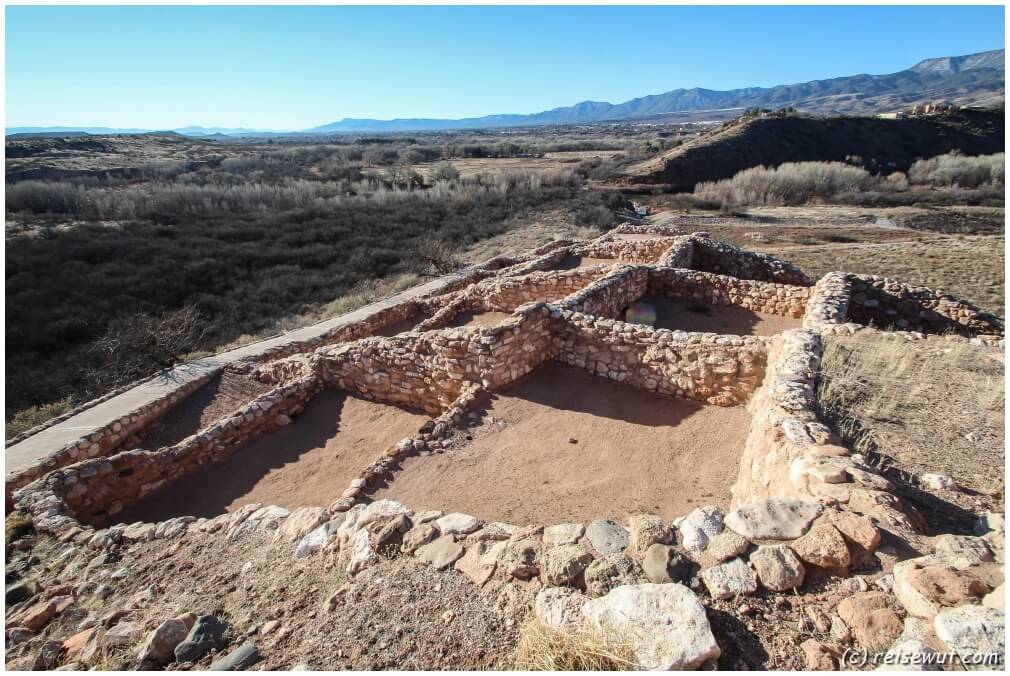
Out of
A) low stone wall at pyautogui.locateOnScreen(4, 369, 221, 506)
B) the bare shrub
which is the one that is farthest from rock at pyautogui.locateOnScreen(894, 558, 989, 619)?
the bare shrub

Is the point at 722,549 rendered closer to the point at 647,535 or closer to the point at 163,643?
the point at 647,535

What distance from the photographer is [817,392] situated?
492cm

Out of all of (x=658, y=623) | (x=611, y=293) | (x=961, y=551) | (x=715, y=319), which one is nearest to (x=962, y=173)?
(x=715, y=319)

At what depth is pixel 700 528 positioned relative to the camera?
3074 millimetres

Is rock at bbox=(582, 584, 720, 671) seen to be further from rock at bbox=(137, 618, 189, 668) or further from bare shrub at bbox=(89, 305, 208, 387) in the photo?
bare shrub at bbox=(89, 305, 208, 387)

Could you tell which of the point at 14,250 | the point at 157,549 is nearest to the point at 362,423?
the point at 157,549

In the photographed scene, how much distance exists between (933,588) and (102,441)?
9.30m

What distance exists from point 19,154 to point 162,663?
7864 cm

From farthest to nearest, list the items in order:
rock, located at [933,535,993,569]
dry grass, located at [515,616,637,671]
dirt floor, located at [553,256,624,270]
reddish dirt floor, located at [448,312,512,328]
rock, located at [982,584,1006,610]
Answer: dirt floor, located at [553,256,624,270], reddish dirt floor, located at [448,312,512,328], rock, located at [933,535,993,569], dry grass, located at [515,616,637,671], rock, located at [982,584,1006,610]

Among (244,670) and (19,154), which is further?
(19,154)

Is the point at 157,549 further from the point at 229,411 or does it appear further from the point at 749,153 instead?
the point at 749,153

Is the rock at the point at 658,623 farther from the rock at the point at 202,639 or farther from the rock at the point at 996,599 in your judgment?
the rock at the point at 202,639

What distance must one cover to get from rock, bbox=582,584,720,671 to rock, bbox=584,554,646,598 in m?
0.18

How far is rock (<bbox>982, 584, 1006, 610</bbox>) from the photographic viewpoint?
2104 mm
